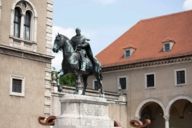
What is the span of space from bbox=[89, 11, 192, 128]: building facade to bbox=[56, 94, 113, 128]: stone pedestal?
847 inches

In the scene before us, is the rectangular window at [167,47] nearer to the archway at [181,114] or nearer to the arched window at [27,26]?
the archway at [181,114]

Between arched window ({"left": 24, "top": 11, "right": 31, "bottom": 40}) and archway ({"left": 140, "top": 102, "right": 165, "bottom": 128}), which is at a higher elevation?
arched window ({"left": 24, "top": 11, "right": 31, "bottom": 40})

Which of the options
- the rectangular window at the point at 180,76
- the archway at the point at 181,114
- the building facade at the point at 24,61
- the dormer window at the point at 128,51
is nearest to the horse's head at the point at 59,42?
the building facade at the point at 24,61

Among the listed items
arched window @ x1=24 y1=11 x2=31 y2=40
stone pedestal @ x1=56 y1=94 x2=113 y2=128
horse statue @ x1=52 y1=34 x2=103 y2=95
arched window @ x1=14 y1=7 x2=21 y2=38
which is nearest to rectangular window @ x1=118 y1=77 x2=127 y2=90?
arched window @ x1=24 y1=11 x2=31 y2=40

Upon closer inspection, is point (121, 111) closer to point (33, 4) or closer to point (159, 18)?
point (159, 18)

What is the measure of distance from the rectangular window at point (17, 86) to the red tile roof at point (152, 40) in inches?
686

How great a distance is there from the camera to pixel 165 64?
4025cm

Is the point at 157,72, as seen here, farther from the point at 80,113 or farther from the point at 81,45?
the point at 80,113

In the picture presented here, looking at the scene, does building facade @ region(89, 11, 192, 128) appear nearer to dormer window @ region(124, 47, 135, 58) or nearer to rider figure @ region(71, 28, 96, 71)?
dormer window @ region(124, 47, 135, 58)

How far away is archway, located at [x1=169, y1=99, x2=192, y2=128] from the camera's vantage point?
138 feet

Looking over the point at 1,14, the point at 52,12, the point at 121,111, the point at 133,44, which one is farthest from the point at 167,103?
the point at 1,14

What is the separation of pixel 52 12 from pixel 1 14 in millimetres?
3960

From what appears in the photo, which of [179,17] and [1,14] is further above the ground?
[179,17]

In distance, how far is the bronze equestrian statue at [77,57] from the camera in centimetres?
1848
